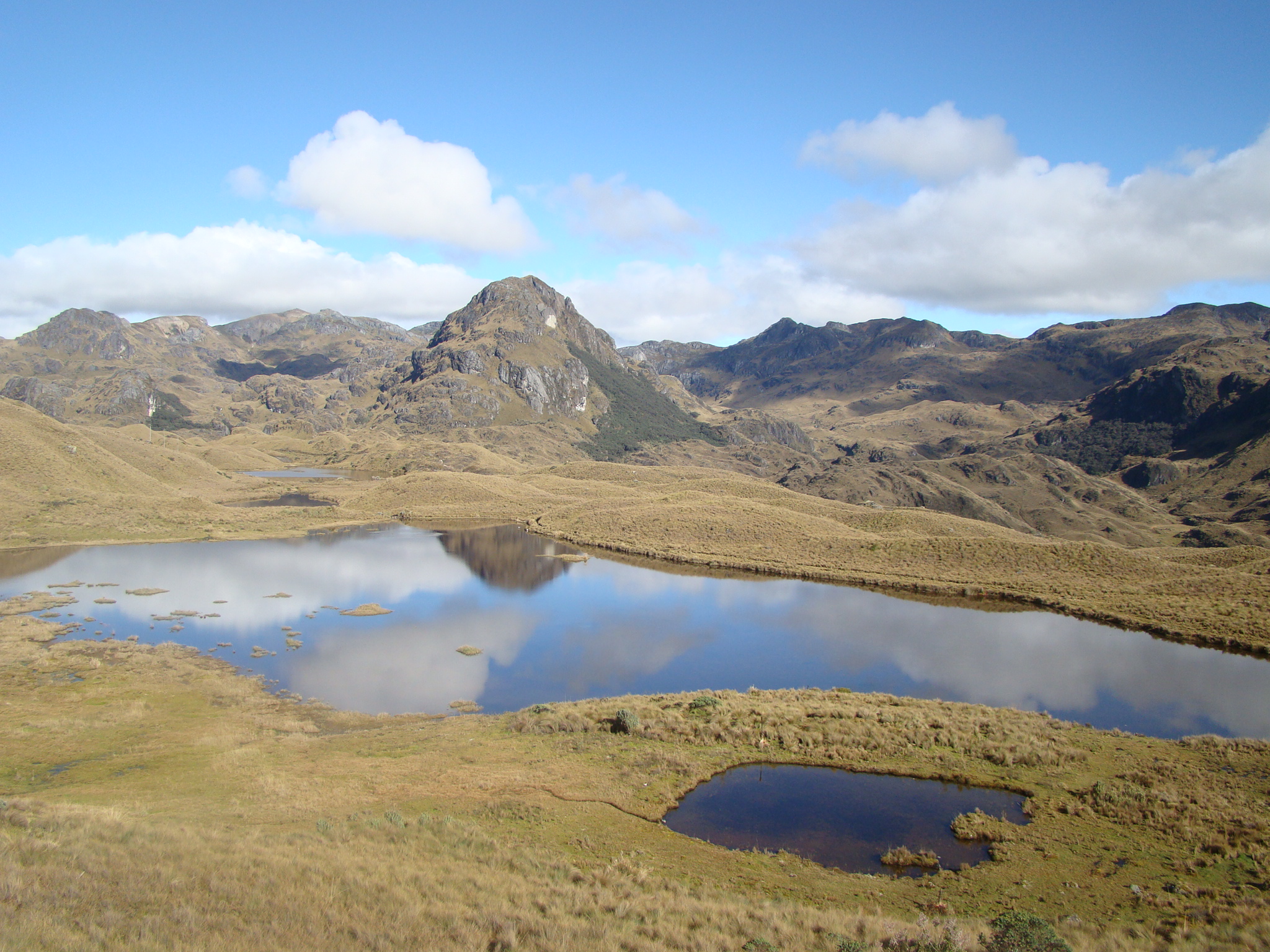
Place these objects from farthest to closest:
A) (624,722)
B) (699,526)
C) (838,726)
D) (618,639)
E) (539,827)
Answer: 1. (699,526)
2. (618,639)
3. (624,722)
4. (838,726)
5. (539,827)

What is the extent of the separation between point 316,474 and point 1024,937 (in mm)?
187368

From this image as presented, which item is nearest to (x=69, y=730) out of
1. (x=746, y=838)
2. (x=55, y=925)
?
(x=55, y=925)

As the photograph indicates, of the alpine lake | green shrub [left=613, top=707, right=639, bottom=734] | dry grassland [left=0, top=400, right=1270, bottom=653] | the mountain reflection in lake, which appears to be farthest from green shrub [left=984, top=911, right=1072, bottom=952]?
dry grassland [left=0, top=400, right=1270, bottom=653]

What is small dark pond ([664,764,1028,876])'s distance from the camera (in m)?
18.6

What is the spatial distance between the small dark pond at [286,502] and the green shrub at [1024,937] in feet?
371

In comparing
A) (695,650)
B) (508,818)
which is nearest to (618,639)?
(695,650)

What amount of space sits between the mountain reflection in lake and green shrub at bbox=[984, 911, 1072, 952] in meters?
21.6

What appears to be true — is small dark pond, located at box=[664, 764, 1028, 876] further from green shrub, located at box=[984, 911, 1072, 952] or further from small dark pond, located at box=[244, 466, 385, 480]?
small dark pond, located at box=[244, 466, 385, 480]

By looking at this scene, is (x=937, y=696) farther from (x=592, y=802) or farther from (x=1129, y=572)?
(x=1129, y=572)

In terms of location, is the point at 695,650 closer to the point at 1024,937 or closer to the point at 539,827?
the point at 539,827

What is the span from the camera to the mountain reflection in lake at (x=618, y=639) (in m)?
33.8

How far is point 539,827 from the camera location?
61.5 feet

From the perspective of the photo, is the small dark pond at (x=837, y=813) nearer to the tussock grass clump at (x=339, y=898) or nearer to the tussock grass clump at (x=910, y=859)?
the tussock grass clump at (x=910, y=859)

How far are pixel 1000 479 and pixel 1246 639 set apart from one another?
12649 centimetres
